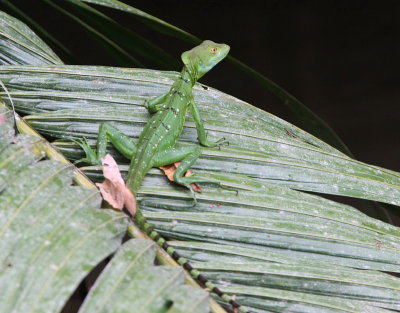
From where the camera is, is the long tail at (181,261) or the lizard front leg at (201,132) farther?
the lizard front leg at (201,132)

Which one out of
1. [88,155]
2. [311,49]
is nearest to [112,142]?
[88,155]

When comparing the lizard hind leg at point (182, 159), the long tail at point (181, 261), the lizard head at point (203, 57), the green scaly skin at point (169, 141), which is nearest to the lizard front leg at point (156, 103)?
the green scaly skin at point (169, 141)

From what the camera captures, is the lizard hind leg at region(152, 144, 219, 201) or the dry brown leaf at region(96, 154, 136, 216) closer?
the dry brown leaf at region(96, 154, 136, 216)

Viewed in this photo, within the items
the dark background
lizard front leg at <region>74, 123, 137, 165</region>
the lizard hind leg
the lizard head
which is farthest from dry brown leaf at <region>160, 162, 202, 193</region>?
the dark background

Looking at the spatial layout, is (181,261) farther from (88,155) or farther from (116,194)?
(88,155)

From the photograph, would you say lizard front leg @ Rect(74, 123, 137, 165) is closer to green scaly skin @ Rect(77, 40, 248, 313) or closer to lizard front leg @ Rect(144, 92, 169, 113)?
green scaly skin @ Rect(77, 40, 248, 313)

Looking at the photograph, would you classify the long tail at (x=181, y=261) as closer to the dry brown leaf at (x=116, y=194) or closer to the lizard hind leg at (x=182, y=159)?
the dry brown leaf at (x=116, y=194)
